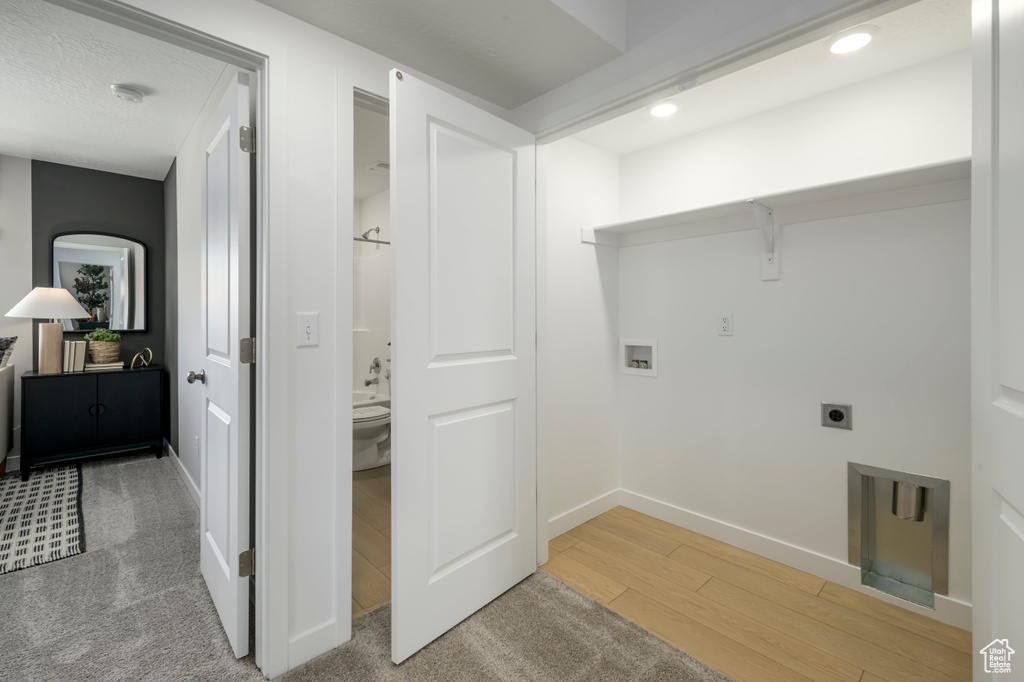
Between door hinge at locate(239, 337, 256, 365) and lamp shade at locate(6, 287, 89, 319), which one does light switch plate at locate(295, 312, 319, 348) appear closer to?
door hinge at locate(239, 337, 256, 365)

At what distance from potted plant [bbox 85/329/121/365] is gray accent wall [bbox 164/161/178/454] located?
0.35 m

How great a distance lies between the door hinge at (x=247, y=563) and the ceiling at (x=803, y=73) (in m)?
2.50

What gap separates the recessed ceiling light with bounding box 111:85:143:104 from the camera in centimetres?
229

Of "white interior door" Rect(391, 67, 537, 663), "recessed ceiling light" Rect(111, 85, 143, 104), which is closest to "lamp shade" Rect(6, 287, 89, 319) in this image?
"recessed ceiling light" Rect(111, 85, 143, 104)

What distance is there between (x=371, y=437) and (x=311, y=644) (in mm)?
2083

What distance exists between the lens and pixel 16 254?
11.5ft

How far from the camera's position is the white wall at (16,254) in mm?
3432

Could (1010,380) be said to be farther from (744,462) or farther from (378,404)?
(378,404)

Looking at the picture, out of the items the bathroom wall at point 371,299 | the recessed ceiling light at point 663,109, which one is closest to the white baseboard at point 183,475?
the bathroom wall at point 371,299

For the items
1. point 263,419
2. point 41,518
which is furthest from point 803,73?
point 41,518

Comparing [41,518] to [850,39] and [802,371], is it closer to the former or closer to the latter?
[802,371]

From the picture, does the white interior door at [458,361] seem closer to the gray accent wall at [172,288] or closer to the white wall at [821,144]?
the white wall at [821,144]

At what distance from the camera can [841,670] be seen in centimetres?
158

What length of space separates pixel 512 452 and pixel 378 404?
80.8 inches
